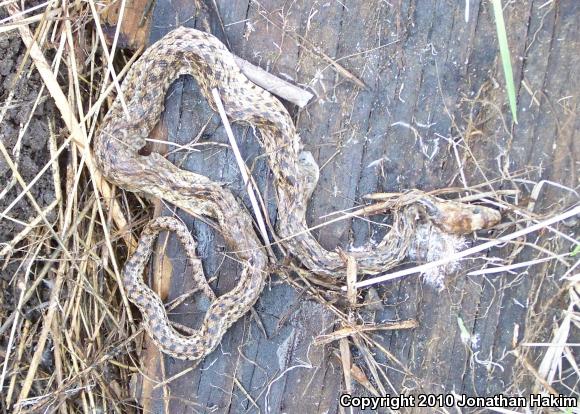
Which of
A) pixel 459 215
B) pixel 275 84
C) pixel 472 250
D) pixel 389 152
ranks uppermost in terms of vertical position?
pixel 275 84

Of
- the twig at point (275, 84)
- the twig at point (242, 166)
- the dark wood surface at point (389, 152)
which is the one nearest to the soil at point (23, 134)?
the dark wood surface at point (389, 152)

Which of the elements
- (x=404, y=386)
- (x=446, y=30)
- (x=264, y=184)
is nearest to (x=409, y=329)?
(x=404, y=386)

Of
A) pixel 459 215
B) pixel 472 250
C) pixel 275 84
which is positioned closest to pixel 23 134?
pixel 275 84

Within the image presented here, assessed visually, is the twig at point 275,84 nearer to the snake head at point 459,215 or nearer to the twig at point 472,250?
the snake head at point 459,215

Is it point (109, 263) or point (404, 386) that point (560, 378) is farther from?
point (109, 263)

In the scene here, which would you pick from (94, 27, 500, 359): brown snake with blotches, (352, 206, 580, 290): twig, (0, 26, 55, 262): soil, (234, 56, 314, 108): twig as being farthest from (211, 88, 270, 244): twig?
(0, 26, 55, 262): soil

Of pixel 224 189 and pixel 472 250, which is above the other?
pixel 224 189

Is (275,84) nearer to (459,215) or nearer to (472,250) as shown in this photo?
(459,215)

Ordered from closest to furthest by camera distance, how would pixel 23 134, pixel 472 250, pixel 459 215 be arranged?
pixel 459 215 < pixel 472 250 < pixel 23 134
